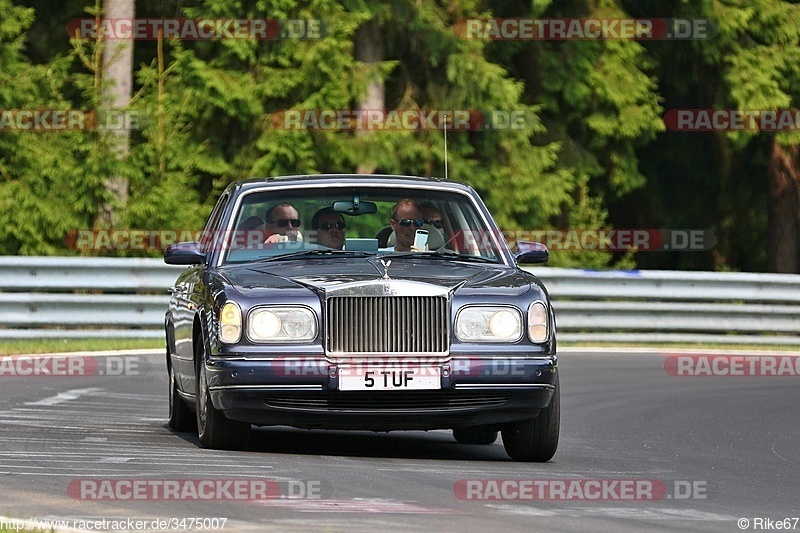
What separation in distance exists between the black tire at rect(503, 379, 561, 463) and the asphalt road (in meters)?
0.15

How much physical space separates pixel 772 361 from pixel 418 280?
11687 mm

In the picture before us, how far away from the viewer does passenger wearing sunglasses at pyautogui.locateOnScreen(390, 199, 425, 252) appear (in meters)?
11.0

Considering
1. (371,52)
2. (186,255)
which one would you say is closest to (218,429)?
(186,255)

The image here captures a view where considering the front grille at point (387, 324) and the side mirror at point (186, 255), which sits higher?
the side mirror at point (186, 255)

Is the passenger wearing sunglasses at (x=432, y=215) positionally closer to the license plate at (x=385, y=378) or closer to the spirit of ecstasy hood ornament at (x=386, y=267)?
the spirit of ecstasy hood ornament at (x=386, y=267)

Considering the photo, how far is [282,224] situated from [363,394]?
5.97ft

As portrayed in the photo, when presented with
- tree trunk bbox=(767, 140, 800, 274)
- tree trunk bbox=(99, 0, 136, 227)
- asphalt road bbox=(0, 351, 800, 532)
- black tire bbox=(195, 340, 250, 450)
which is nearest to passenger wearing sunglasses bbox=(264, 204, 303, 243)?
black tire bbox=(195, 340, 250, 450)

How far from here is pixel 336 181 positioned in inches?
438

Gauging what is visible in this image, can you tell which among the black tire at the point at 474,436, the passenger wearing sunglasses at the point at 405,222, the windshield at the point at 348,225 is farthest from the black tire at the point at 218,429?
the black tire at the point at 474,436

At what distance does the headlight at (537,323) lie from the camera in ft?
31.8

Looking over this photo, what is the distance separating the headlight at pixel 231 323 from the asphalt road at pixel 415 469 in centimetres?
64

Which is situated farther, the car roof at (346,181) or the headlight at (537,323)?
the car roof at (346,181)

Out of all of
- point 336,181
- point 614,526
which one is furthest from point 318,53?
point 614,526

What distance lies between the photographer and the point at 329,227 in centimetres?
1086
